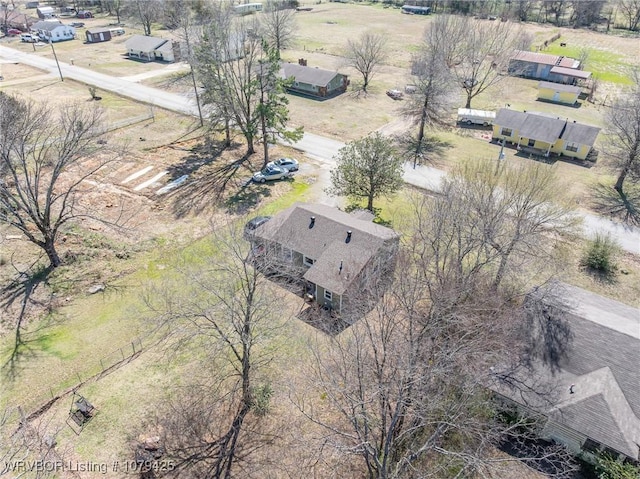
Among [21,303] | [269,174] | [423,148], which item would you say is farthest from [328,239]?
[423,148]

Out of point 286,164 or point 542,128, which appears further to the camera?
point 542,128

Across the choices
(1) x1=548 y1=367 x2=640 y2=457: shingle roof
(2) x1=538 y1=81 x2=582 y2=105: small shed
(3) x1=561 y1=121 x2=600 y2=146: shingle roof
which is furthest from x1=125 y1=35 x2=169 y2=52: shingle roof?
(1) x1=548 y1=367 x2=640 y2=457: shingle roof

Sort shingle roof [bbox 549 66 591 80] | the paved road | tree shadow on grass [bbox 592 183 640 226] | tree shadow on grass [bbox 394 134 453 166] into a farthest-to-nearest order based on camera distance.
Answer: shingle roof [bbox 549 66 591 80] → tree shadow on grass [bbox 394 134 453 166] → tree shadow on grass [bbox 592 183 640 226] → the paved road

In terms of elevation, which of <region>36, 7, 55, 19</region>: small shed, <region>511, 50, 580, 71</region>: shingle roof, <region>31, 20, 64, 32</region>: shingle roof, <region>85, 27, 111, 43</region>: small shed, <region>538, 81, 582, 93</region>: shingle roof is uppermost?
<region>36, 7, 55, 19</region>: small shed

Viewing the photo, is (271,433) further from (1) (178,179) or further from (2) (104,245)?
(1) (178,179)

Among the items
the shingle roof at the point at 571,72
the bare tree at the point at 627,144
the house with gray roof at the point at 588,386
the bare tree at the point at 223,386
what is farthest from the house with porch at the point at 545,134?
the bare tree at the point at 223,386

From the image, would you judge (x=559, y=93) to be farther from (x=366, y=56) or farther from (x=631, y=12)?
(x=631, y=12)

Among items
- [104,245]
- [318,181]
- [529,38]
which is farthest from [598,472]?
[529,38]

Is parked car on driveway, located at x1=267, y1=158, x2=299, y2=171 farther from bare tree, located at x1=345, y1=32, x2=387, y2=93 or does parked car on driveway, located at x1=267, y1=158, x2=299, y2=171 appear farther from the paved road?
bare tree, located at x1=345, y1=32, x2=387, y2=93
